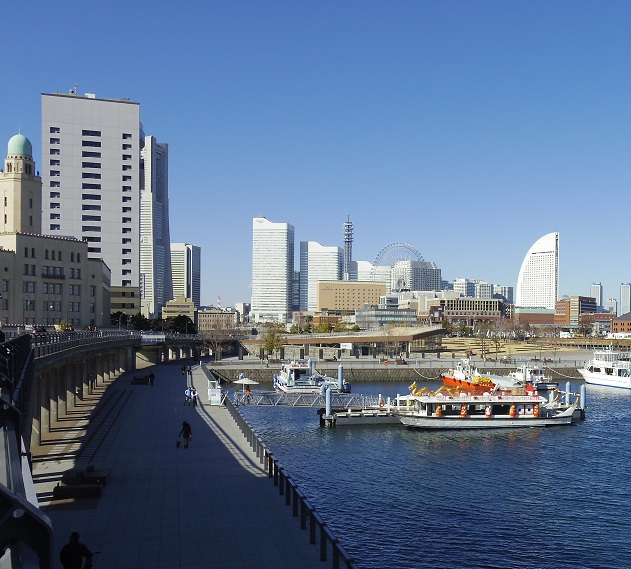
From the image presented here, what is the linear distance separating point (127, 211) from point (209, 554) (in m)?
145

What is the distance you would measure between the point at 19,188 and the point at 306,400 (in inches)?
2755

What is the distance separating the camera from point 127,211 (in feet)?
521

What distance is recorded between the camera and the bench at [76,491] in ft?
91.5

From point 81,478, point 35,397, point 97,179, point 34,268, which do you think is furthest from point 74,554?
point 97,179

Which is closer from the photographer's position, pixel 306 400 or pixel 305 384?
pixel 306 400

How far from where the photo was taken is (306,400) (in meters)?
75.1

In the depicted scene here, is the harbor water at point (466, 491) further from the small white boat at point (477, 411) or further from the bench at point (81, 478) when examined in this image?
the bench at point (81, 478)

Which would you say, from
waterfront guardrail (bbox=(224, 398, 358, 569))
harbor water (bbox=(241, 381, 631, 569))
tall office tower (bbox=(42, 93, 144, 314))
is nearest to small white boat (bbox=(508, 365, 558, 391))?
harbor water (bbox=(241, 381, 631, 569))

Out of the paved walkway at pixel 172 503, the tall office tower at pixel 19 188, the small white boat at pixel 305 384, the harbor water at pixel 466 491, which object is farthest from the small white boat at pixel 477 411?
the tall office tower at pixel 19 188

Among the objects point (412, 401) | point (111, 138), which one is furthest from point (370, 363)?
point (111, 138)

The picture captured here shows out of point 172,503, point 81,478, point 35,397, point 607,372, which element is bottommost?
point 607,372

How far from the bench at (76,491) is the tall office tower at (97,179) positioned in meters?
128

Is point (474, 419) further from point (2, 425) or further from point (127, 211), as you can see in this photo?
point (127, 211)

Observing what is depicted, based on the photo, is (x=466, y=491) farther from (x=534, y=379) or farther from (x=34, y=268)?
(x=34, y=268)
